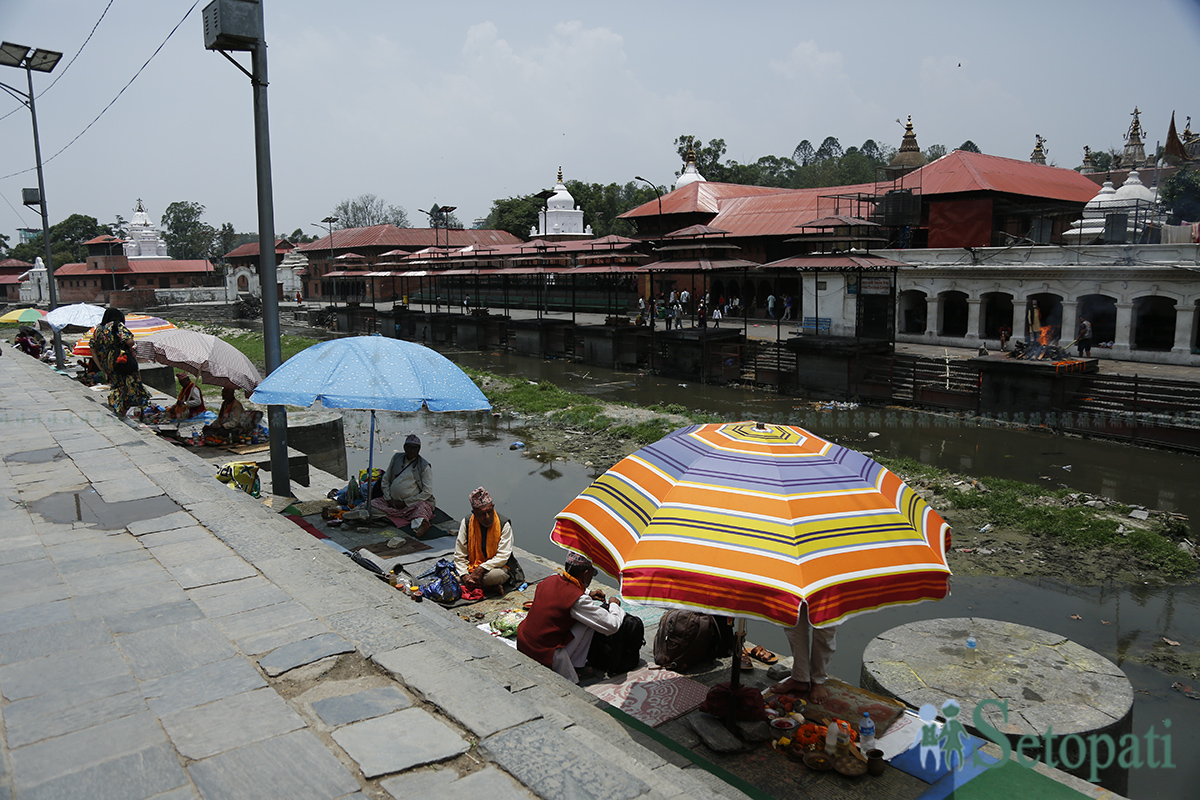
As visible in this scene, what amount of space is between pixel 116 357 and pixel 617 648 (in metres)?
10.5

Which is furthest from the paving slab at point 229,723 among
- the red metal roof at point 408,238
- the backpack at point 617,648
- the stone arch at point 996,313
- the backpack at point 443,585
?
the red metal roof at point 408,238

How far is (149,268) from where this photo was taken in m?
66.1

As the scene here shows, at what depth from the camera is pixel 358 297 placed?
2367 inches

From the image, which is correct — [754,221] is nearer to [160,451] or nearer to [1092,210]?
[1092,210]

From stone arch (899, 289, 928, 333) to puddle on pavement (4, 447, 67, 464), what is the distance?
24783mm

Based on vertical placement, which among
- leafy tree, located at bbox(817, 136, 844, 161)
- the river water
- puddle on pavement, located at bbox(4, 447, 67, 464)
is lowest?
the river water

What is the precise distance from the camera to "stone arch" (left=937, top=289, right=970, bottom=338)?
84.4 feet

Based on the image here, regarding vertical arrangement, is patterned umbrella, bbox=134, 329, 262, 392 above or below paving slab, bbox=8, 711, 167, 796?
above

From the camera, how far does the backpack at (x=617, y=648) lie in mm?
4887

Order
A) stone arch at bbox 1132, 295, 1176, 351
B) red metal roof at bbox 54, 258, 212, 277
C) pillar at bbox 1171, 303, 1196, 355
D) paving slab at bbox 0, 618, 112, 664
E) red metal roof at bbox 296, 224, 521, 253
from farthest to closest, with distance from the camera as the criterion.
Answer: red metal roof at bbox 54, 258, 212, 277
red metal roof at bbox 296, 224, 521, 253
stone arch at bbox 1132, 295, 1176, 351
pillar at bbox 1171, 303, 1196, 355
paving slab at bbox 0, 618, 112, 664

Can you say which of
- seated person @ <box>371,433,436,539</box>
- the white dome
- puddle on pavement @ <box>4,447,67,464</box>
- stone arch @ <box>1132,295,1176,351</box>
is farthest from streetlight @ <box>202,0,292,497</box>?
the white dome

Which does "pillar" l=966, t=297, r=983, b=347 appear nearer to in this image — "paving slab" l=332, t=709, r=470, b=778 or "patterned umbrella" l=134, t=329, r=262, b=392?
"patterned umbrella" l=134, t=329, r=262, b=392

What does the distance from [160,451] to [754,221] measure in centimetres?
3144

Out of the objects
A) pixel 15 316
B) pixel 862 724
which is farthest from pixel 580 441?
pixel 15 316
